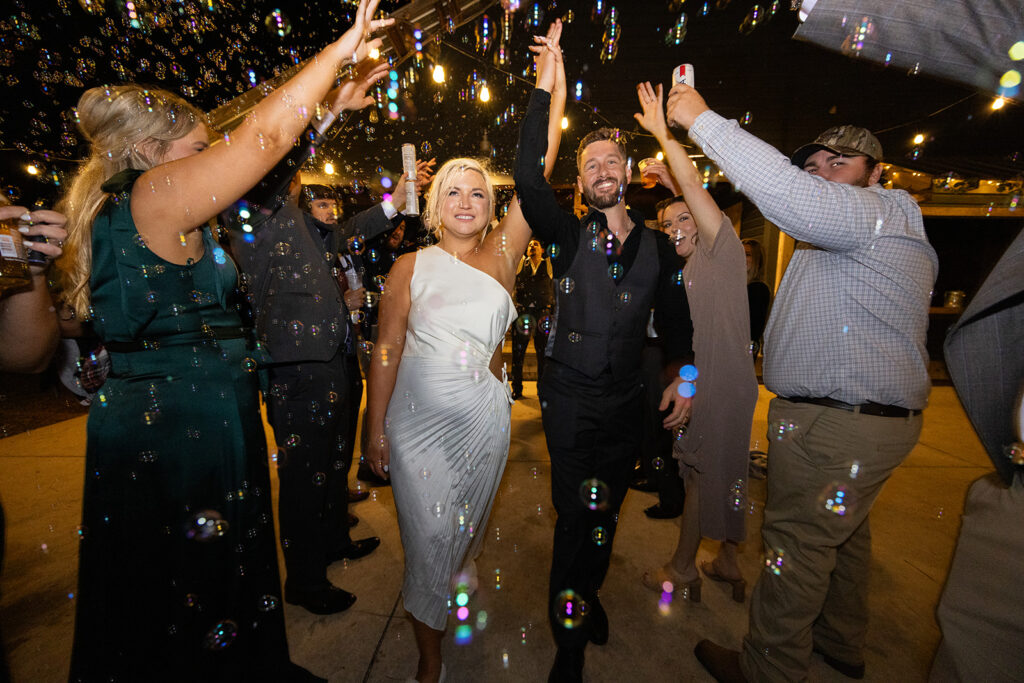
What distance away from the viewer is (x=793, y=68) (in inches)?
191

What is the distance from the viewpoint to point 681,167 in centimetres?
206

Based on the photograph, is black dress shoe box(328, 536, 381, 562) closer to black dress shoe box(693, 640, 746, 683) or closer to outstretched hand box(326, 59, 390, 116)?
black dress shoe box(693, 640, 746, 683)

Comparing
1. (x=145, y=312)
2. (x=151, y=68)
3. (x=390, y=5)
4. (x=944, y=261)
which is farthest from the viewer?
(x=944, y=261)

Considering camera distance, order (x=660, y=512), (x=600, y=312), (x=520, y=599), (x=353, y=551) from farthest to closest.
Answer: (x=660, y=512), (x=353, y=551), (x=520, y=599), (x=600, y=312)

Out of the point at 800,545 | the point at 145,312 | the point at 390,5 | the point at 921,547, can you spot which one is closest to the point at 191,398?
the point at 145,312

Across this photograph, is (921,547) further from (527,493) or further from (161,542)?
(161,542)

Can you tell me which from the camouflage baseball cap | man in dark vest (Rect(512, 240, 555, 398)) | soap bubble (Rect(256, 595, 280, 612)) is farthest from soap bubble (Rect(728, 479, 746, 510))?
man in dark vest (Rect(512, 240, 555, 398))

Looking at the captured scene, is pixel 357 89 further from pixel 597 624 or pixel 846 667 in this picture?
pixel 846 667

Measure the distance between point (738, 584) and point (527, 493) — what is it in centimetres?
181

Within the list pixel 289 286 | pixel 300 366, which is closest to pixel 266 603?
pixel 300 366

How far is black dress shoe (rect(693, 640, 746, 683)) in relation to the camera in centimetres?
186

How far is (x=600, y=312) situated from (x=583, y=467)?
0.81 metres

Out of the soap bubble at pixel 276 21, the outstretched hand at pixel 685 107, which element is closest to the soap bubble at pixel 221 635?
the outstretched hand at pixel 685 107

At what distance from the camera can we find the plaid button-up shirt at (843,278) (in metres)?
1.32
